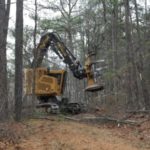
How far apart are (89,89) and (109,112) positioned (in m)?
2.47

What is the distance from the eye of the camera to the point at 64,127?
13.7m

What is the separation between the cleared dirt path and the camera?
1014 cm

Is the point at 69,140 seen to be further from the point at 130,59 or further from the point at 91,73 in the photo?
the point at 130,59

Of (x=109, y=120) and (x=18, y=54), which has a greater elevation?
(x=18, y=54)

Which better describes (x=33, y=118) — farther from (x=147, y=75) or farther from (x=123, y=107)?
(x=147, y=75)

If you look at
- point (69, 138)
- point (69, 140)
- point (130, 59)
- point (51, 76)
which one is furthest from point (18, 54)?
point (130, 59)

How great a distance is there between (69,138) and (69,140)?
1.10ft

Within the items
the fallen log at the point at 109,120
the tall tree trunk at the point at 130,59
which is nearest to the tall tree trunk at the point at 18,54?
the fallen log at the point at 109,120

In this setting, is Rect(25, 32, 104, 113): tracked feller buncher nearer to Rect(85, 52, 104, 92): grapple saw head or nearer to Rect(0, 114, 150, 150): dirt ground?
Rect(85, 52, 104, 92): grapple saw head

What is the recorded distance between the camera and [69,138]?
448 inches

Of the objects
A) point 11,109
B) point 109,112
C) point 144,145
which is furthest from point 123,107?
point 144,145

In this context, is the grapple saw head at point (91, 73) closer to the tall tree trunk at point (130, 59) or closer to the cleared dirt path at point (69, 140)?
the tall tree trunk at point (130, 59)

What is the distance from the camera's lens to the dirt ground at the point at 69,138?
10.2m

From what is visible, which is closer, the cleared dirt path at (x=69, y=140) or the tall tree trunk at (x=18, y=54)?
the cleared dirt path at (x=69, y=140)
